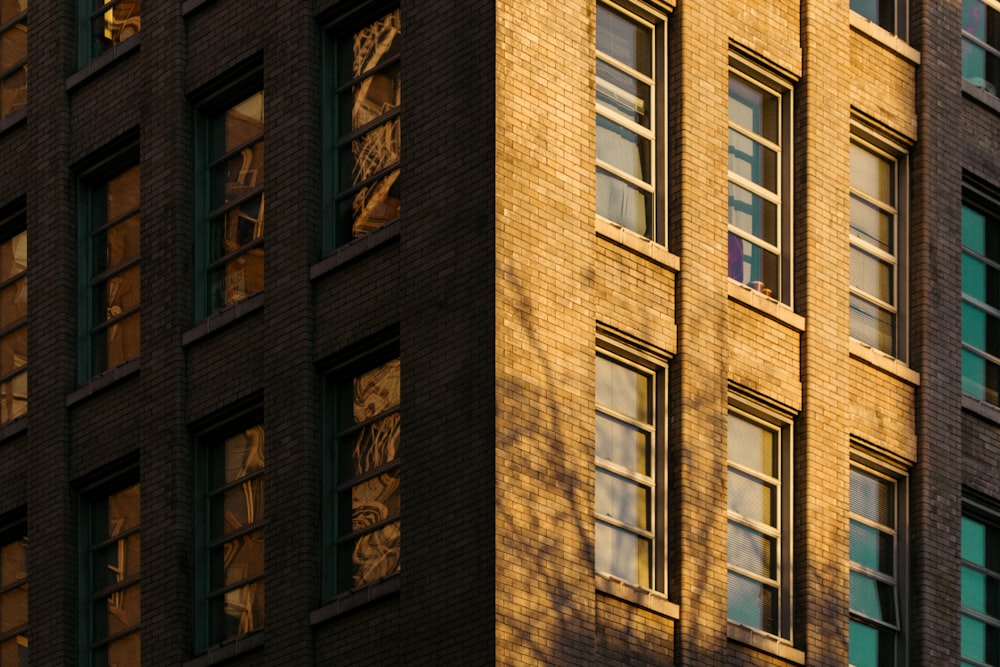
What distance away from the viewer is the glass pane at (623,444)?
86.3 ft

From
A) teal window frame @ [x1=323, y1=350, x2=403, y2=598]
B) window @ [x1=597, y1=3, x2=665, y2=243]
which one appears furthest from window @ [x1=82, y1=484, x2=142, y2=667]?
window @ [x1=597, y1=3, x2=665, y2=243]

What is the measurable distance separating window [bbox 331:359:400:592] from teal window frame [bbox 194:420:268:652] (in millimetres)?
939

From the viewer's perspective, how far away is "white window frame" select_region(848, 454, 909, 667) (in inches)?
1148

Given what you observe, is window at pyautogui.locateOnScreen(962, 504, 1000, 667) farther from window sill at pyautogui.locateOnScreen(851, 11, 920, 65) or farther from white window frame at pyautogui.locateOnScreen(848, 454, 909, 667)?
window sill at pyautogui.locateOnScreen(851, 11, 920, 65)

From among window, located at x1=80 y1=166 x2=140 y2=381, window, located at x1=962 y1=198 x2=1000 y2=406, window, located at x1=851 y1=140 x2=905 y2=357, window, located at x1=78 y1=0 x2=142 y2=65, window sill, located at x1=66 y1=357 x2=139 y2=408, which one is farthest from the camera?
window, located at x1=962 y1=198 x2=1000 y2=406

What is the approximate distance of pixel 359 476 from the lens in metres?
26.7

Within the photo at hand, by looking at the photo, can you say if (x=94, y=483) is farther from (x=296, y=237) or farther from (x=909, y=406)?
(x=909, y=406)

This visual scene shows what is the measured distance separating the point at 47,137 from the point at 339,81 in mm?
4948

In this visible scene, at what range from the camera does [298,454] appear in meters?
27.0

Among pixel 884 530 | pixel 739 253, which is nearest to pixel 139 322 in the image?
pixel 739 253

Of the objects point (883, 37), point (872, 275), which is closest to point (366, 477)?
point (872, 275)

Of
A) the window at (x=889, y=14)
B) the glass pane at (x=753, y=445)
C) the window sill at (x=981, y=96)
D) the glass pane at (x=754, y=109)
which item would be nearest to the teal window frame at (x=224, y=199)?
the glass pane at (x=754, y=109)

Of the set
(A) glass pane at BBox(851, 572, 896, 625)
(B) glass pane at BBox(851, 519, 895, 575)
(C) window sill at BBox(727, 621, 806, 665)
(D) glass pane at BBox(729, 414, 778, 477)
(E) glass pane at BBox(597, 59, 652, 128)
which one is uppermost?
(E) glass pane at BBox(597, 59, 652, 128)

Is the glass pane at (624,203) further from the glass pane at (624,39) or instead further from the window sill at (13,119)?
the window sill at (13,119)
